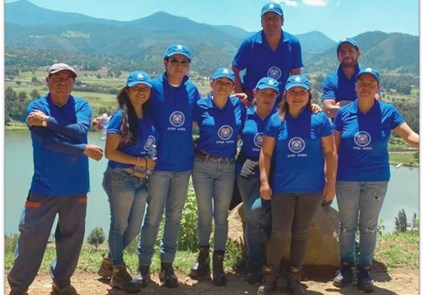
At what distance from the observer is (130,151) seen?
14.7ft

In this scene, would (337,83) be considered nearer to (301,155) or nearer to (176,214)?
(301,155)

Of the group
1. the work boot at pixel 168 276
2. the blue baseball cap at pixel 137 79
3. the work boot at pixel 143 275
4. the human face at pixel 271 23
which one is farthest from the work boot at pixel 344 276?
the blue baseball cap at pixel 137 79

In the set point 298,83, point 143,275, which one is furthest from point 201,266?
point 298,83

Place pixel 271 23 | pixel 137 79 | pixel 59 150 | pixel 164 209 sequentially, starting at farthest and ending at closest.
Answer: pixel 271 23 → pixel 164 209 → pixel 137 79 → pixel 59 150

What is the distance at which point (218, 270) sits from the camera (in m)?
5.11

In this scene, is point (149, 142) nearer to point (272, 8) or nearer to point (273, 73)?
point (273, 73)

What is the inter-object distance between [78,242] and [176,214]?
0.89 m

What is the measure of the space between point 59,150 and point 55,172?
218 millimetres

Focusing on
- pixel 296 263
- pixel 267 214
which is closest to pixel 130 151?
pixel 267 214

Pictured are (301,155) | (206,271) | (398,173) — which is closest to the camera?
(301,155)

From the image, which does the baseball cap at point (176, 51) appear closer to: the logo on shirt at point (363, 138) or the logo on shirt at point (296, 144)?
the logo on shirt at point (296, 144)

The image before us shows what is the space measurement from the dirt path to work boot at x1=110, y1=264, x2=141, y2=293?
0.26ft

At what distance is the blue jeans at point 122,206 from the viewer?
4.49 m

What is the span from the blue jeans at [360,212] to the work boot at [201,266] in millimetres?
1305
